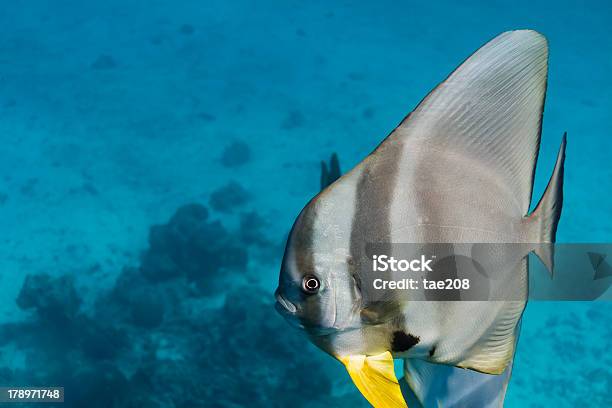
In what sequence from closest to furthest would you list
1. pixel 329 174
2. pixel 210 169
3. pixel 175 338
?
pixel 329 174 < pixel 175 338 < pixel 210 169

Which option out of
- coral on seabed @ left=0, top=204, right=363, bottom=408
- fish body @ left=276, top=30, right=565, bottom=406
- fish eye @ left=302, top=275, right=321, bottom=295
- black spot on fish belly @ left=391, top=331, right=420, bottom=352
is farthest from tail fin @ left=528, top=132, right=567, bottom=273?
coral on seabed @ left=0, top=204, right=363, bottom=408

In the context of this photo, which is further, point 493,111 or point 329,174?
point 329,174

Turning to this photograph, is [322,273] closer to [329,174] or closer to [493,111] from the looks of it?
[493,111]

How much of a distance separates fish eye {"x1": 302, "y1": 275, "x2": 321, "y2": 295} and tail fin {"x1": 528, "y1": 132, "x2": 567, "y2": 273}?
1.38ft

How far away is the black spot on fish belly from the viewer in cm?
87

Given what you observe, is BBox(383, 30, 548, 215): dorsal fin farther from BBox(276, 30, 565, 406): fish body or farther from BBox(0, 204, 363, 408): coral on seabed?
BBox(0, 204, 363, 408): coral on seabed

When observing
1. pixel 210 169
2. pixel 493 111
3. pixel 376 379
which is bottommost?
pixel 210 169

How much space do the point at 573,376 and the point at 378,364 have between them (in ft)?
18.8

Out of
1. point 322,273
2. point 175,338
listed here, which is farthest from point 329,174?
point 322,273

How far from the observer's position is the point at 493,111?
3.04 ft

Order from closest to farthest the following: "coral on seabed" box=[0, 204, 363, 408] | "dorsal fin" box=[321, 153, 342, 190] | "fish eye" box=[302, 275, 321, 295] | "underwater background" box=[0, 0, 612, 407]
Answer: "fish eye" box=[302, 275, 321, 295]
"dorsal fin" box=[321, 153, 342, 190]
"coral on seabed" box=[0, 204, 363, 408]
"underwater background" box=[0, 0, 612, 407]

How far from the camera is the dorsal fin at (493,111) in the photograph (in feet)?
2.88

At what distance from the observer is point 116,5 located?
1655 cm

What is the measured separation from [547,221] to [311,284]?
0.46 m
